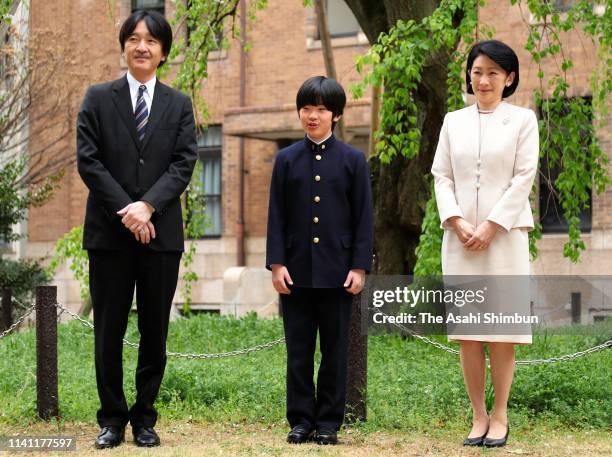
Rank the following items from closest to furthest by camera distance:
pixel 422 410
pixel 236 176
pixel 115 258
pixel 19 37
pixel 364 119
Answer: pixel 115 258 < pixel 422 410 < pixel 19 37 < pixel 364 119 < pixel 236 176

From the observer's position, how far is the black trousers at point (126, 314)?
18.7 ft

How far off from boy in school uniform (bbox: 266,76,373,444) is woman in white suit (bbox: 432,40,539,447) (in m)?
0.46

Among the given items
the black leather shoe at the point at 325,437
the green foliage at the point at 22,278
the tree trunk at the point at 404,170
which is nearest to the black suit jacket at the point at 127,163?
the black leather shoe at the point at 325,437

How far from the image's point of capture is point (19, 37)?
1694cm

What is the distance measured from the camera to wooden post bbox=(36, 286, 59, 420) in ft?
22.7

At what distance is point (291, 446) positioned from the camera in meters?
5.76

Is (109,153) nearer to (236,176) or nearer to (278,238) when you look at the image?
(278,238)

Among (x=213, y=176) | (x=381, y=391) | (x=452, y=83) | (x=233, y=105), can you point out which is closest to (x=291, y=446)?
(x=381, y=391)

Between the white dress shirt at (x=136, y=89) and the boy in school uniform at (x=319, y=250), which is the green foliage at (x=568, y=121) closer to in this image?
the boy in school uniform at (x=319, y=250)

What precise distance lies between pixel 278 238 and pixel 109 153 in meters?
0.97

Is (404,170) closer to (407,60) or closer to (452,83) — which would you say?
(452,83)

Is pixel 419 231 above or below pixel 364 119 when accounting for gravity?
below

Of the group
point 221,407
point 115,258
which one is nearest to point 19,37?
point 221,407

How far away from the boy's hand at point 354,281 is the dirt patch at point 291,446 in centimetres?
81
